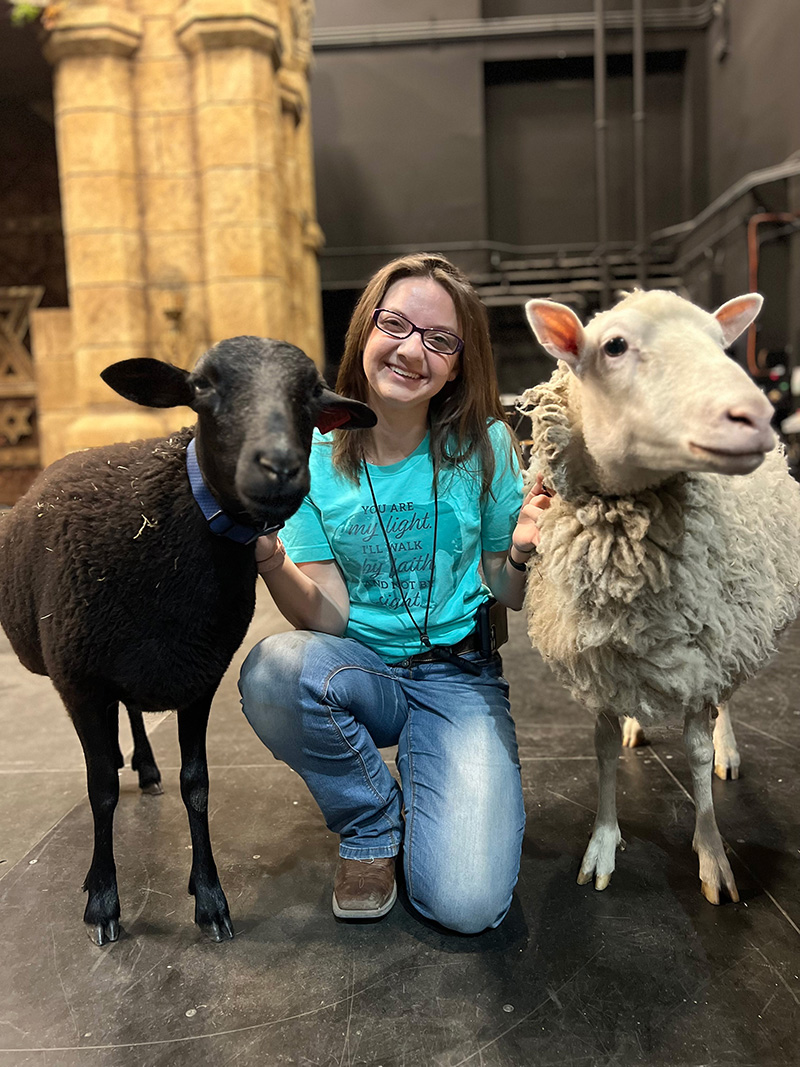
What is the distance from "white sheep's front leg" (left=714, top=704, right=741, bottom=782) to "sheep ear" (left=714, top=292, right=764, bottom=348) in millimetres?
1014

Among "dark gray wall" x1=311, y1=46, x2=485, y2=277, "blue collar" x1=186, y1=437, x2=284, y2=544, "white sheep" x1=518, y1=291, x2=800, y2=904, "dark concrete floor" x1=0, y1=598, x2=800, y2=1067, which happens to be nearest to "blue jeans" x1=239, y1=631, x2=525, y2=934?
"dark concrete floor" x1=0, y1=598, x2=800, y2=1067

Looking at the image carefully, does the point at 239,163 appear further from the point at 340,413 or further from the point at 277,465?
the point at 277,465

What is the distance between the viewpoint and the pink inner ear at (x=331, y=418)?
123 cm

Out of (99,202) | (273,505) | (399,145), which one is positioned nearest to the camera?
(273,505)

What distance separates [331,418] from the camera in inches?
49.9

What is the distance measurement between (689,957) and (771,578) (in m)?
0.72

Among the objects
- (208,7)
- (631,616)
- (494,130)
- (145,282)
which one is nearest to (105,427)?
(145,282)

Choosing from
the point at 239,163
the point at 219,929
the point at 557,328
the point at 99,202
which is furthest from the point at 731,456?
the point at 99,202

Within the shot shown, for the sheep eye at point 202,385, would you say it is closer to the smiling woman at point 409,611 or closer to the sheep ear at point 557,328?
the smiling woman at point 409,611

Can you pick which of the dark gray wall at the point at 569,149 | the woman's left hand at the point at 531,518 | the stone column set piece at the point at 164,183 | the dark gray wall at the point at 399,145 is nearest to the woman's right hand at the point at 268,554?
the woman's left hand at the point at 531,518

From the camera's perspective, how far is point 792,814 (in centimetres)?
170

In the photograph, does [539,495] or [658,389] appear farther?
[539,495]

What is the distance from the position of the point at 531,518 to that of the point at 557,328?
42 centimetres

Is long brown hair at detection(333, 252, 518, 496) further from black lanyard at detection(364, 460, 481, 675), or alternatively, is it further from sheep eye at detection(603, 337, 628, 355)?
sheep eye at detection(603, 337, 628, 355)
